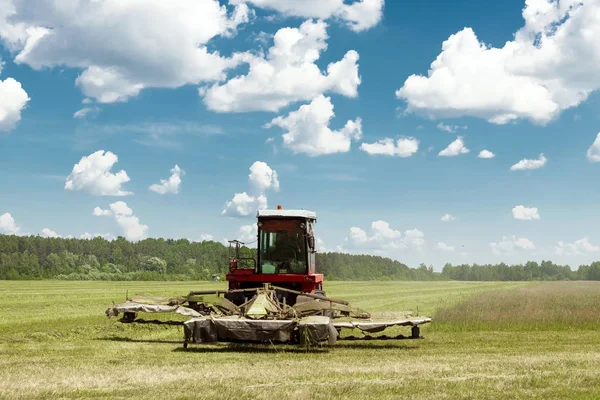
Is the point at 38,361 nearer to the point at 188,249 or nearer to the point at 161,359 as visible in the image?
the point at 161,359

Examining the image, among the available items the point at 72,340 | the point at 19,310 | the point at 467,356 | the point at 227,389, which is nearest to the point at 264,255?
the point at 72,340

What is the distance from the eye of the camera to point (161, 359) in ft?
38.7

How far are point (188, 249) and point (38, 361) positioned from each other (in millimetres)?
115411

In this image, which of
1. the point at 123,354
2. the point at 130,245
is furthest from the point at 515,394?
the point at 130,245

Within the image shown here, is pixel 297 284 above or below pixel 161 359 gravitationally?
above

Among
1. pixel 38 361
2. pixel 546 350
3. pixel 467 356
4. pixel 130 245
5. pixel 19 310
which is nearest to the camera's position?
pixel 38 361

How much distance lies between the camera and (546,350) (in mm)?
13805

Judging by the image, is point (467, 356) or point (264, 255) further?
point (264, 255)

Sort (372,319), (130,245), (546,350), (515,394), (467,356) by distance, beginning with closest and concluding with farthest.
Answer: (515,394), (467,356), (546,350), (372,319), (130,245)

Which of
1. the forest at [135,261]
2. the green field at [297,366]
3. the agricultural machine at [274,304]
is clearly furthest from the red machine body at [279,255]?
the forest at [135,261]

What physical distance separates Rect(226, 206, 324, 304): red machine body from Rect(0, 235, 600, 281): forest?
64.2 m

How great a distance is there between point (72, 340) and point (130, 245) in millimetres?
105105

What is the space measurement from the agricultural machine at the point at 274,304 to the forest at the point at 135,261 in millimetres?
64258

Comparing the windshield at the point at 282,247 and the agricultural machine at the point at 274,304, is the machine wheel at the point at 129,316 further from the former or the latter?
the windshield at the point at 282,247
